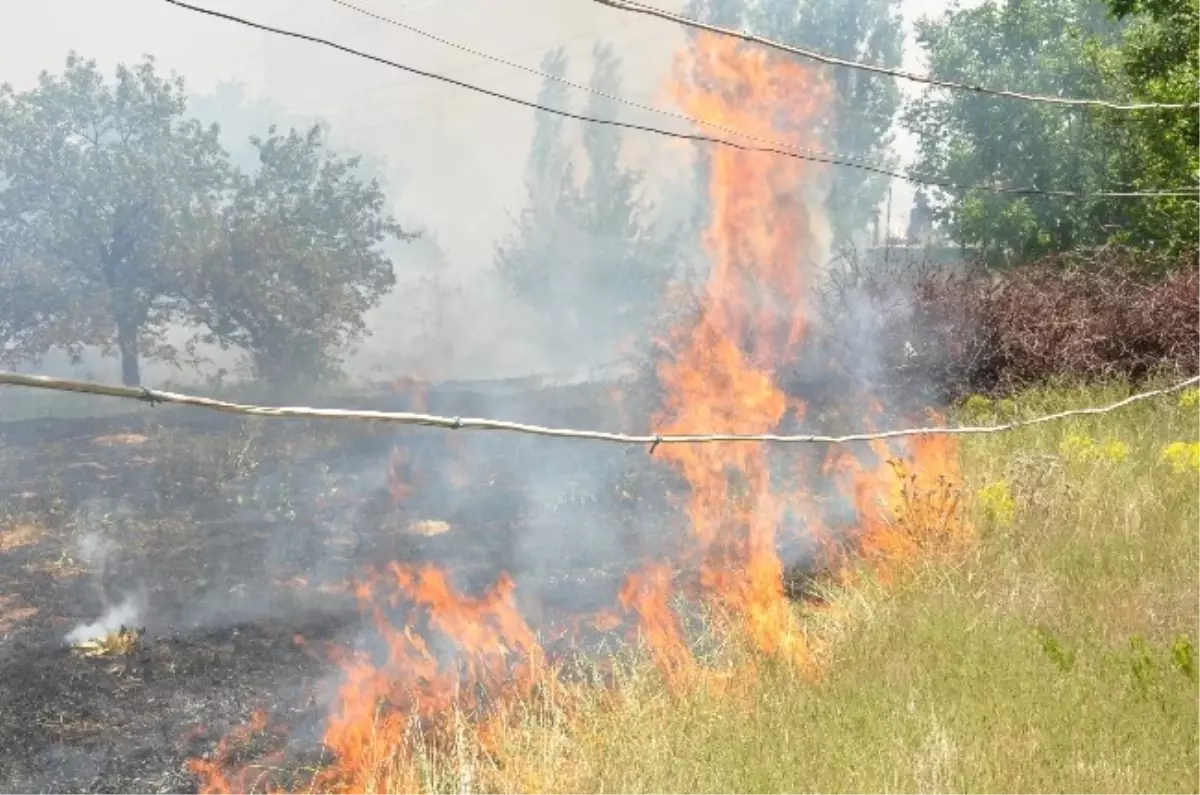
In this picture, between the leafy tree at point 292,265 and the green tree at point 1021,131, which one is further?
the green tree at point 1021,131

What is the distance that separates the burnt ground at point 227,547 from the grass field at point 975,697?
2113mm

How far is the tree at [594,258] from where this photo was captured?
22.1 m

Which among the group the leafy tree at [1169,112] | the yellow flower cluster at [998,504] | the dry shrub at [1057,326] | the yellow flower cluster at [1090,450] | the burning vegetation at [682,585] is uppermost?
the leafy tree at [1169,112]

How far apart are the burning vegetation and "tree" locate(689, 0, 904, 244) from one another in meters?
15.1

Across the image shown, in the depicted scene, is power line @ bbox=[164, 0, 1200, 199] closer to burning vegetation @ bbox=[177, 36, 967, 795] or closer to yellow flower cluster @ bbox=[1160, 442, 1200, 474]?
yellow flower cluster @ bbox=[1160, 442, 1200, 474]

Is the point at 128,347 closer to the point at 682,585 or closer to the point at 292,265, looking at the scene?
the point at 292,265

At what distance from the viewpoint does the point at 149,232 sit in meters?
13.4

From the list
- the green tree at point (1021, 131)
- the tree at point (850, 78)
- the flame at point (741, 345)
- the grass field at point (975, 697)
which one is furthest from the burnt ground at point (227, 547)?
the tree at point (850, 78)

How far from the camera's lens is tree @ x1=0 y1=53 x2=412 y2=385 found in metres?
12.9

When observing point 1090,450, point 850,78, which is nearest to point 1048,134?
point 850,78

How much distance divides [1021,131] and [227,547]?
79.8 feet

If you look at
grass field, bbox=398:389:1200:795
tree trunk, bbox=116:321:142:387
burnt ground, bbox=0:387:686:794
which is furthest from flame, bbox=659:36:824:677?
tree trunk, bbox=116:321:142:387

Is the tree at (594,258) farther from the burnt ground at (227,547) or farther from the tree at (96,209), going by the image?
the tree at (96,209)

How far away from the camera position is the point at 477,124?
3216 centimetres
